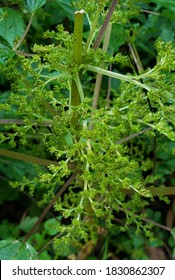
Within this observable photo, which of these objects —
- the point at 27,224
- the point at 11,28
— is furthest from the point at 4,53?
the point at 27,224

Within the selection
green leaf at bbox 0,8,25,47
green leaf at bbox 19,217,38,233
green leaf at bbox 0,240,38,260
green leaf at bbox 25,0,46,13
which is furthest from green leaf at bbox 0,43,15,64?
green leaf at bbox 19,217,38,233

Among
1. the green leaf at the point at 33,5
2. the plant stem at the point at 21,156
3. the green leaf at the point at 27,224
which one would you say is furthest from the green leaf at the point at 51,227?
the green leaf at the point at 33,5

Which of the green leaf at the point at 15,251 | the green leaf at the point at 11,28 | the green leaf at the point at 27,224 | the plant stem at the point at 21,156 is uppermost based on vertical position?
the green leaf at the point at 11,28

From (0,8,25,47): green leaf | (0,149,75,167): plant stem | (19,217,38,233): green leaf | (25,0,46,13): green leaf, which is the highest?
(25,0,46,13): green leaf

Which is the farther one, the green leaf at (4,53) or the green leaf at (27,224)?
the green leaf at (27,224)

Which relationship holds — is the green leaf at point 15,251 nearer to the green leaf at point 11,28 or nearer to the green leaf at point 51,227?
the green leaf at point 51,227

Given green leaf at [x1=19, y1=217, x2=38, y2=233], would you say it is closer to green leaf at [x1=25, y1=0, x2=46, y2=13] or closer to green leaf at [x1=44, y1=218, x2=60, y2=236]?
green leaf at [x1=44, y1=218, x2=60, y2=236]

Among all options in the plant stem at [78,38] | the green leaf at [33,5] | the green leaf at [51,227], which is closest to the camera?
the plant stem at [78,38]

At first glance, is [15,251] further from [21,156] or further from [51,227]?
[51,227]
